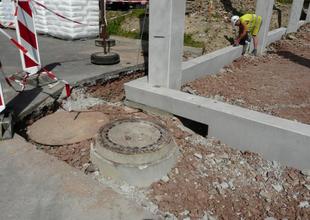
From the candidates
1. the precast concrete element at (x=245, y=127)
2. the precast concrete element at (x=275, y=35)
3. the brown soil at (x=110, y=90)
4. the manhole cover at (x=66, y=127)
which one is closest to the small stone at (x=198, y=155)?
the precast concrete element at (x=245, y=127)

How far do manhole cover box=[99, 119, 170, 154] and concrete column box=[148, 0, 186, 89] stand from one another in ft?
3.69

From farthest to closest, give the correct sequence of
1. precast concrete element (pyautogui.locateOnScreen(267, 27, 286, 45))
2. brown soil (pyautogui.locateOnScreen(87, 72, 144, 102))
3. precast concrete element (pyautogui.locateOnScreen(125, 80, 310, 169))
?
precast concrete element (pyautogui.locateOnScreen(267, 27, 286, 45))
brown soil (pyautogui.locateOnScreen(87, 72, 144, 102))
precast concrete element (pyautogui.locateOnScreen(125, 80, 310, 169))

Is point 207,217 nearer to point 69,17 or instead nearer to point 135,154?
point 135,154

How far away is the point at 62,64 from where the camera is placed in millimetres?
5762

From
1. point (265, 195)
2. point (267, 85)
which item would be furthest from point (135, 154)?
point (267, 85)

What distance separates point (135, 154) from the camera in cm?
269

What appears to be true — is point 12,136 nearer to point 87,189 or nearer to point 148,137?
point 87,189

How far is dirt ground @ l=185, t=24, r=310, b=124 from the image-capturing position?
14.8 feet

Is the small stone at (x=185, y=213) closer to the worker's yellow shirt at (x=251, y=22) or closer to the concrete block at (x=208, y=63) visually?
the concrete block at (x=208, y=63)

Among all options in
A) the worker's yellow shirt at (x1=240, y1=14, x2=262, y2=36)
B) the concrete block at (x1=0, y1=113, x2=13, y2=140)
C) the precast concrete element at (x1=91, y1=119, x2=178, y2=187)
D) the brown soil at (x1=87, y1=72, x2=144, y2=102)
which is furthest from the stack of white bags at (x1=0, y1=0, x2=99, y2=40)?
the precast concrete element at (x1=91, y1=119, x2=178, y2=187)

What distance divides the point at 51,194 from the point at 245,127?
2.16 meters

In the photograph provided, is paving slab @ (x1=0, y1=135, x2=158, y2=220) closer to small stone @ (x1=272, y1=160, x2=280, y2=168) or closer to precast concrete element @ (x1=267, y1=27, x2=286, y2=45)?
small stone @ (x1=272, y1=160, x2=280, y2=168)

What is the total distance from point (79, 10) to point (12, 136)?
236 inches

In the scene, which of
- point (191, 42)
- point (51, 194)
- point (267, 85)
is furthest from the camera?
point (191, 42)
